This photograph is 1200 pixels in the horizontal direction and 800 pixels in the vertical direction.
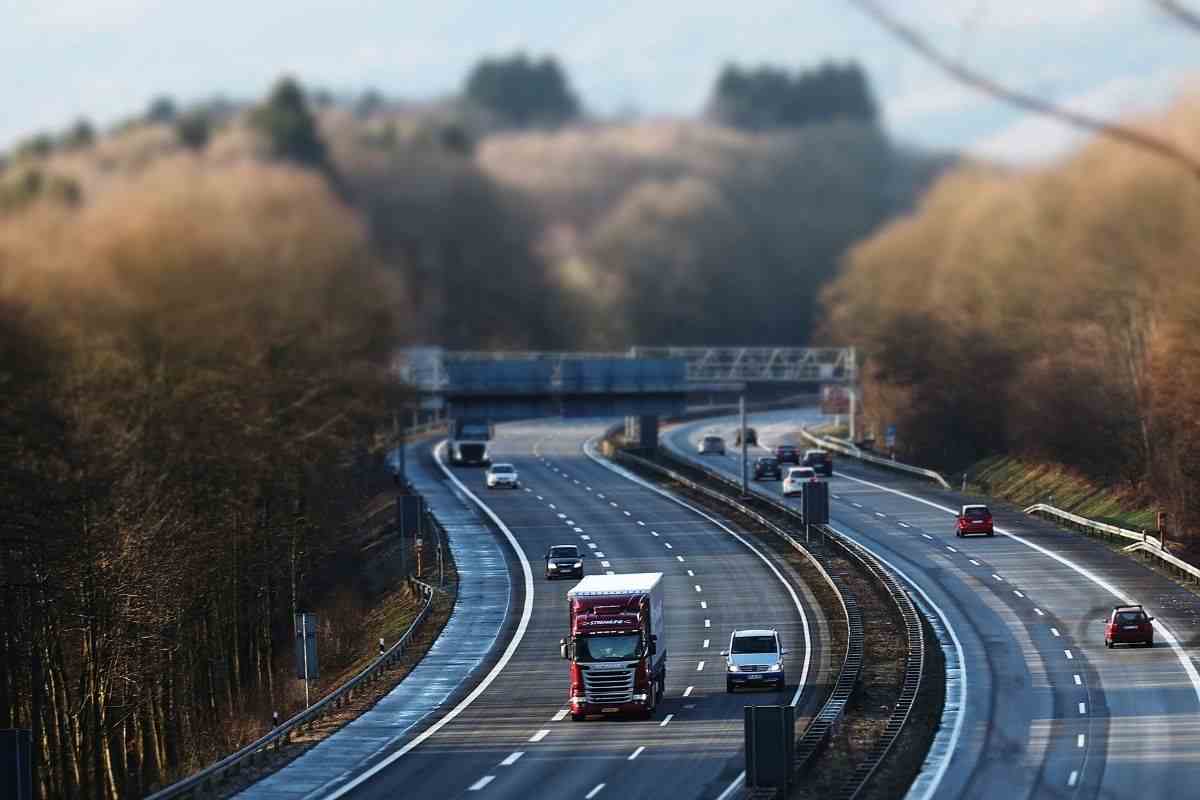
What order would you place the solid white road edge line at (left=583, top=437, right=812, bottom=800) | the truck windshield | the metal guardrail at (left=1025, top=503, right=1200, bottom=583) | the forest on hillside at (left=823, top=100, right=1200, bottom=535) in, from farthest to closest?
1. the metal guardrail at (left=1025, top=503, right=1200, bottom=583)
2. the truck windshield
3. the solid white road edge line at (left=583, top=437, right=812, bottom=800)
4. the forest on hillside at (left=823, top=100, right=1200, bottom=535)

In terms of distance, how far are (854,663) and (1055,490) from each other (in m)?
48.3

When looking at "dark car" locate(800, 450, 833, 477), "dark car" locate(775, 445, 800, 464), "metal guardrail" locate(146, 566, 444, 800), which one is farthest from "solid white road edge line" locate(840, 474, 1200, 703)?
"metal guardrail" locate(146, 566, 444, 800)

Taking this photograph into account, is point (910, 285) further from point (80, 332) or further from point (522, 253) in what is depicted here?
point (80, 332)

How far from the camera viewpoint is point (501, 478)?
11075cm

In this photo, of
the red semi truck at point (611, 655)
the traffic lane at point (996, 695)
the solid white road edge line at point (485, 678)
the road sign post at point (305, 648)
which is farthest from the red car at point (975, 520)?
the road sign post at point (305, 648)

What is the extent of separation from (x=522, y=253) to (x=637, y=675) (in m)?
11.6

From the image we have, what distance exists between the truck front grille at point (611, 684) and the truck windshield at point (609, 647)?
14.2 inches

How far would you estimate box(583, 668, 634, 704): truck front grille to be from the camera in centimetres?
4528

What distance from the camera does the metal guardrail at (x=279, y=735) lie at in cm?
3331

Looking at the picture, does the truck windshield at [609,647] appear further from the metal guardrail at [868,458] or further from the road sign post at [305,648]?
the metal guardrail at [868,458]

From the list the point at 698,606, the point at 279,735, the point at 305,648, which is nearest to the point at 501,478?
the point at 698,606

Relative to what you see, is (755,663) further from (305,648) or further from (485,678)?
(305,648)

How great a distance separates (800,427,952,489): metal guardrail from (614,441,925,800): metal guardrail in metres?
14.8

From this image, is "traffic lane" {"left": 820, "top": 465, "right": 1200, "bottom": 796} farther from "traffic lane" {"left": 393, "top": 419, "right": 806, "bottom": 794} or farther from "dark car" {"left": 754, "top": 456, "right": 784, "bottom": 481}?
"dark car" {"left": 754, "top": 456, "right": 784, "bottom": 481}
